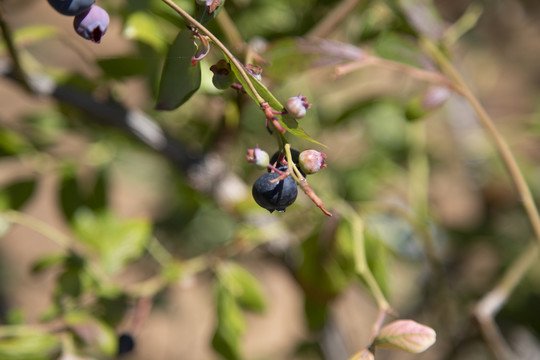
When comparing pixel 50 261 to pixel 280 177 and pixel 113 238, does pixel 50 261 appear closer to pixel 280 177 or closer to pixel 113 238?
pixel 113 238

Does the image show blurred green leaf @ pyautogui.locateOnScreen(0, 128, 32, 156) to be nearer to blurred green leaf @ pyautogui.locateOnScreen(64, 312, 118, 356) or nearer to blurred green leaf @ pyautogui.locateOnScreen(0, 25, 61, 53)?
blurred green leaf @ pyautogui.locateOnScreen(0, 25, 61, 53)

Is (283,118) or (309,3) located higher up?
(309,3)

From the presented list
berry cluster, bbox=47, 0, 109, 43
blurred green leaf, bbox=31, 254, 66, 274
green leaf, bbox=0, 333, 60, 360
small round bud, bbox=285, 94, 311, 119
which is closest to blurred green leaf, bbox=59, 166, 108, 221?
blurred green leaf, bbox=31, 254, 66, 274

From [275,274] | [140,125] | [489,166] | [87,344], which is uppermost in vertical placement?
[489,166]

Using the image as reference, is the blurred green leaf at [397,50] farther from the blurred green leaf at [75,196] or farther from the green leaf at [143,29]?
the blurred green leaf at [75,196]

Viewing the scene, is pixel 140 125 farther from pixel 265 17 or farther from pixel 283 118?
pixel 283 118

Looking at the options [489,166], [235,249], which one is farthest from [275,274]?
[235,249]

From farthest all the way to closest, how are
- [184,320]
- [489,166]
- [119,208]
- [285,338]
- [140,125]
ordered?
[119,208]
[285,338]
[184,320]
[489,166]
[140,125]
